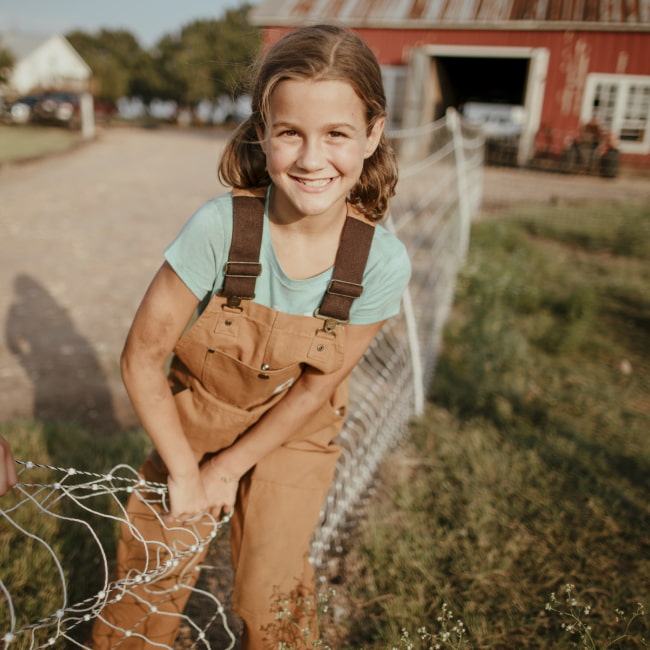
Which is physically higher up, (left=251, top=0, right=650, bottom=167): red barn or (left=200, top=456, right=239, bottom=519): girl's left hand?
(left=251, top=0, right=650, bottom=167): red barn

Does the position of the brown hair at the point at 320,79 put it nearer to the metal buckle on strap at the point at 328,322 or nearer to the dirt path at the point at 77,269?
the metal buckle on strap at the point at 328,322

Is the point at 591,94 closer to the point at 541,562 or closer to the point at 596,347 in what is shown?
the point at 596,347

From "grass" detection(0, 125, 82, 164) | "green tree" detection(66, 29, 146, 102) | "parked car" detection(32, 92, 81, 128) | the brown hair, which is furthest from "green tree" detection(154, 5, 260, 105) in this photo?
the brown hair

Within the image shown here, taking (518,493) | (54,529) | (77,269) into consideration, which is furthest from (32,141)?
(518,493)

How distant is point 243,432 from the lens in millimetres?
1723

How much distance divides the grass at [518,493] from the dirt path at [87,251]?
1629 mm

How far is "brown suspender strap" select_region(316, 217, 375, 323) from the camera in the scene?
1.58 m

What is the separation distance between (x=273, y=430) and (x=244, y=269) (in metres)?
0.46

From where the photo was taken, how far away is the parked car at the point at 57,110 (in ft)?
73.6

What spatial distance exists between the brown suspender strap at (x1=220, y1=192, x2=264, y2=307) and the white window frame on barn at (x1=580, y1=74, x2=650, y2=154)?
52.0 ft

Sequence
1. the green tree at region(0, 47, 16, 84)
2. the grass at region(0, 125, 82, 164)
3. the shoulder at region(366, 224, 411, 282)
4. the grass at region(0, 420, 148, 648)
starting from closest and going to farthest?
the shoulder at region(366, 224, 411, 282)
the grass at region(0, 420, 148, 648)
the grass at region(0, 125, 82, 164)
the green tree at region(0, 47, 16, 84)

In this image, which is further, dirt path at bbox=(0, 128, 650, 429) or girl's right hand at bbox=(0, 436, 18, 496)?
dirt path at bbox=(0, 128, 650, 429)

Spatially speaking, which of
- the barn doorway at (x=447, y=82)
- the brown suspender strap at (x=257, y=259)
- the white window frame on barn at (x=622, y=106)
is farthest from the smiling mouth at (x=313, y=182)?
the white window frame on barn at (x=622, y=106)

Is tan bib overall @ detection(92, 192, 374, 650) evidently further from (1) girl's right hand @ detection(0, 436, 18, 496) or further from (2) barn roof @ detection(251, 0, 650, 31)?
(2) barn roof @ detection(251, 0, 650, 31)
